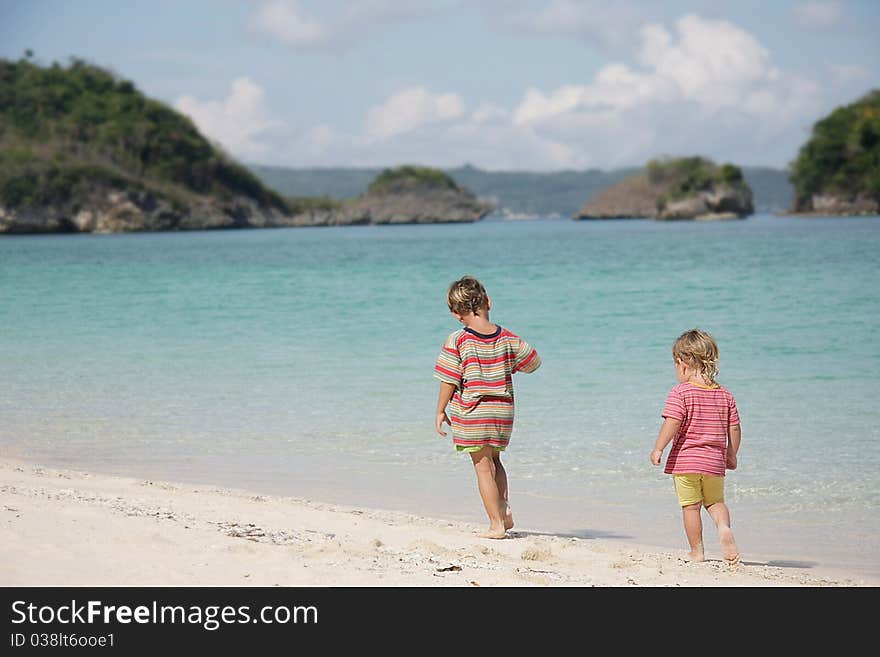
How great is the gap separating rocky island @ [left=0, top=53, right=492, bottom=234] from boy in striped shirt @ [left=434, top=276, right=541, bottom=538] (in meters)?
102

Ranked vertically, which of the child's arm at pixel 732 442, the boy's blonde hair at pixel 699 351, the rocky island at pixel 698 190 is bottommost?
the child's arm at pixel 732 442

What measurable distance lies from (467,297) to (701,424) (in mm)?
1319

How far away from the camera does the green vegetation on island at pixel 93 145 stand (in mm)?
104375

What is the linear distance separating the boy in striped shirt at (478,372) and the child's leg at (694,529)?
102 cm

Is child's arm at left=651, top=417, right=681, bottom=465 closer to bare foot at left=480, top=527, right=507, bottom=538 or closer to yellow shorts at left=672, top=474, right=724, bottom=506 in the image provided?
yellow shorts at left=672, top=474, right=724, bottom=506

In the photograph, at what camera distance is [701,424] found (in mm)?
5168

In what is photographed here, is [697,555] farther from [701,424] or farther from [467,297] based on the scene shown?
[467,297]

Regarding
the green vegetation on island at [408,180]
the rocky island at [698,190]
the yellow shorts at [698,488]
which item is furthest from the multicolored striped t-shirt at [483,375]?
the green vegetation on island at [408,180]

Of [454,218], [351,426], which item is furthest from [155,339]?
[454,218]

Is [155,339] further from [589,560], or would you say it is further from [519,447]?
[589,560]

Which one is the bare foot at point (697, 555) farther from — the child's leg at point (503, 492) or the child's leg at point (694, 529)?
the child's leg at point (503, 492)

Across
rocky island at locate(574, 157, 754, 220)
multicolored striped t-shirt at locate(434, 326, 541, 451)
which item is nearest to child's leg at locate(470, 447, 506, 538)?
multicolored striped t-shirt at locate(434, 326, 541, 451)

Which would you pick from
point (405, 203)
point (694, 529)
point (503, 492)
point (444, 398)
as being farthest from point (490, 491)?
point (405, 203)

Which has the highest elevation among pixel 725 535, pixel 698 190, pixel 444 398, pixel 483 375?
pixel 698 190
